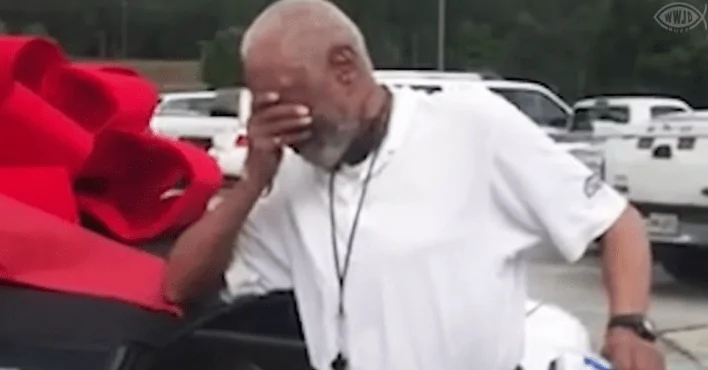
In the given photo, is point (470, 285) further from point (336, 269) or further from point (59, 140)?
point (59, 140)

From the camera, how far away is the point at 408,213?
275 centimetres

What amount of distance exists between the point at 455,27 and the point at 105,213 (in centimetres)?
1882

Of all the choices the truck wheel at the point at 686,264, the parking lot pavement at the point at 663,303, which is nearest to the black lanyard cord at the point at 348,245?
the parking lot pavement at the point at 663,303

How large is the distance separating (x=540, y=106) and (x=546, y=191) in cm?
1363

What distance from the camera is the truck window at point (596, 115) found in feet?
50.7

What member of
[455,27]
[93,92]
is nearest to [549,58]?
[455,27]

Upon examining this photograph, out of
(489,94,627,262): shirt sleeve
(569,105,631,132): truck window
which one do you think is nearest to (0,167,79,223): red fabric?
(489,94,627,262): shirt sleeve

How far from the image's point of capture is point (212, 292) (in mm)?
2924

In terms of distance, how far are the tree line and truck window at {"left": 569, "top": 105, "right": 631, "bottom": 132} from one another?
2.44 metres

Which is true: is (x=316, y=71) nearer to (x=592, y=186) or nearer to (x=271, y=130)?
(x=271, y=130)

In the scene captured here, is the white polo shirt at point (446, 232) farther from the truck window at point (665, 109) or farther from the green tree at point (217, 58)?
the green tree at point (217, 58)

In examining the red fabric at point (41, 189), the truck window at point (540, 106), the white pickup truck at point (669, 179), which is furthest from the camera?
the truck window at point (540, 106)

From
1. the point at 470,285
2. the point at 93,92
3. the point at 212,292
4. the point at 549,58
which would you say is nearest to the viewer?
the point at 470,285

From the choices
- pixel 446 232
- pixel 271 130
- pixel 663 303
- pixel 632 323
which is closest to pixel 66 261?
pixel 271 130
